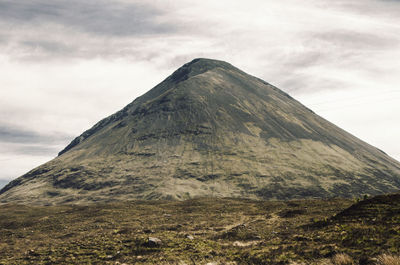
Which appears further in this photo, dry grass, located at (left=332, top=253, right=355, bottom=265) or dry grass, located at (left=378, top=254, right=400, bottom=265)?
dry grass, located at (left=332, top=253, right=355, bottom=265)

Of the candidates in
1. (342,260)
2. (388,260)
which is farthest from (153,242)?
(388,260)

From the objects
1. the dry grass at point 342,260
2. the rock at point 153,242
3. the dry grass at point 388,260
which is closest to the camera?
the dry grass at point 388,260

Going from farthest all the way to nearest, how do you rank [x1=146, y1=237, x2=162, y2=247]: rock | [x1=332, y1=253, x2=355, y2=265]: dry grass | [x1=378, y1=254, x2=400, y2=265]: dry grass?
[x1=146, y1=237, x2=162, y2=247]: rock
[x1=332, y1=253, x2=355, y2=265]: dry grass
[x1=378, y1=254, x2=400, y2=265]: dry grass

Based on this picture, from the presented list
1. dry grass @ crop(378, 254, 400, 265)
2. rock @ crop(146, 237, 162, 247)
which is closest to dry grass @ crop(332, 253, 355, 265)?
dry grass @ crop(378, 254, 400, 265)

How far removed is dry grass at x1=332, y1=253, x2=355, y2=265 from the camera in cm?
1459

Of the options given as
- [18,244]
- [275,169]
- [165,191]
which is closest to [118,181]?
[165,191]

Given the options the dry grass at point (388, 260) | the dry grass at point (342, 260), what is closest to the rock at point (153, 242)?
the dry grass at point (342, 260)

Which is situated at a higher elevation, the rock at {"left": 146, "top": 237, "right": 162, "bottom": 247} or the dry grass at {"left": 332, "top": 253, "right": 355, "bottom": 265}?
the dry grass at {"left": 332, "top": 253, "right": 355, "bottom": 265}

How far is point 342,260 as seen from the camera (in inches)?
584

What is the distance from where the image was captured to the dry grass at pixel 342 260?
574 inches

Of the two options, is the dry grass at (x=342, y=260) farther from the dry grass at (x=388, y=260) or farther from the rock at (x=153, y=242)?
the rock at (x=153, y=242)

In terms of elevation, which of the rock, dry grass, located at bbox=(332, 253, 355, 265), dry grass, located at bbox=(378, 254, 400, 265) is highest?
dry grass, located at bbox=(378, 254, 400, 265)

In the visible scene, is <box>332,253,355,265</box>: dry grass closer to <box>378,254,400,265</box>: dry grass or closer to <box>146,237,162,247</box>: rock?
<box>378,254,400,265</box>: dry grass

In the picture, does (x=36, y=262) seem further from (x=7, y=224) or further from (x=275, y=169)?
(x=275, y=169)
